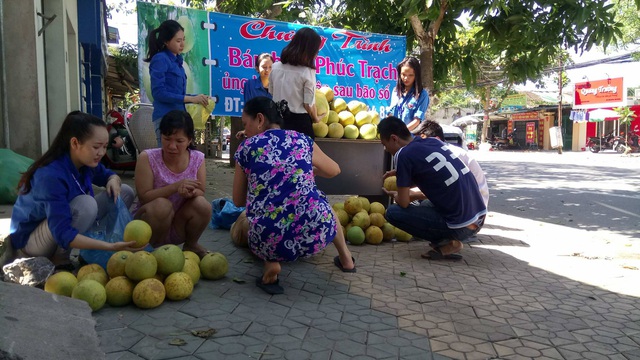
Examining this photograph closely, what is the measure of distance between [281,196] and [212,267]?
0.77m

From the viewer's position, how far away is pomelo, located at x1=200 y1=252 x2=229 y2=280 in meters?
3.58

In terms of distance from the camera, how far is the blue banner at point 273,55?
7016 millimetres

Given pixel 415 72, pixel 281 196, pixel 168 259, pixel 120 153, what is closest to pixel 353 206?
pixel 415 72

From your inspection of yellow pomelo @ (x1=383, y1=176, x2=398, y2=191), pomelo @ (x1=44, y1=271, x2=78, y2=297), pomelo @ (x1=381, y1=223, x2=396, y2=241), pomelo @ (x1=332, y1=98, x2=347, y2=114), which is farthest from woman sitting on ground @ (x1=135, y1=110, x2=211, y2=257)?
pomelo @ (x1=332, y1=98, x2=347, y2=114)

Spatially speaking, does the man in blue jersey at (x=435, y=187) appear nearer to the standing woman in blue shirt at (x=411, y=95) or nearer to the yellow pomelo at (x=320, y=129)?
the yellow pomelo at (x=320, y=129)

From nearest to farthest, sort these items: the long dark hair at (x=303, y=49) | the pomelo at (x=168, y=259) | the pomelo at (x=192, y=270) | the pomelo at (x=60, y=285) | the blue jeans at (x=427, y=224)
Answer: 1. the pomelo at (x=60, y=285)
2. the pomelo at (x=168, y=259)
3. the pomelo at (x=192, y=270)
4. the blue jeans at (x=427, y=224)
5. the long dark hair at (x=303, y=49)

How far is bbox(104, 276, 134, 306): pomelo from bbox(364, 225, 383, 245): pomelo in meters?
2.62

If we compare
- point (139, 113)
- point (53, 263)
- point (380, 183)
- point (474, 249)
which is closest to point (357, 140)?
point (380, 183)

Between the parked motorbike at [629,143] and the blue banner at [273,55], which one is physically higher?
the blue banner at [273,55]

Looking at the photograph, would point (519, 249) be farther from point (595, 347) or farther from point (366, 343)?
point (366, 343)

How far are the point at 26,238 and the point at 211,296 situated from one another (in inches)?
47.2

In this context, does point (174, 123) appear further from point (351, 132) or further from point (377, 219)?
point (351, 132)

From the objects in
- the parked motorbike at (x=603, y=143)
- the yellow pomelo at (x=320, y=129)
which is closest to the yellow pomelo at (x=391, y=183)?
the yellow pomelo at (x=320, y=129)

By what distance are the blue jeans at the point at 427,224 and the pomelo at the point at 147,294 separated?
233 cm
